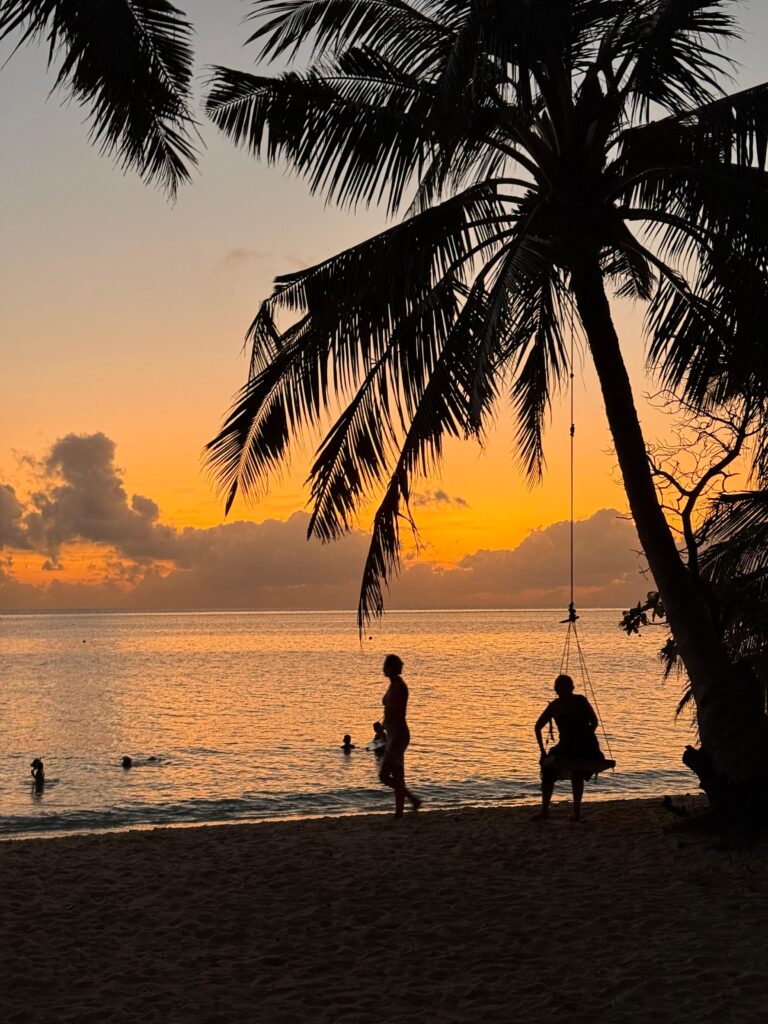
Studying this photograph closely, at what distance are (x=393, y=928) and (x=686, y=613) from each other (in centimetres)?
413

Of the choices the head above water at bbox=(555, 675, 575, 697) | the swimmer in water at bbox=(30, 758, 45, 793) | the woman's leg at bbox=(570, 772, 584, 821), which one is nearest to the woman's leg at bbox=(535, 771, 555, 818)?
the woman's leg at bbox=(570, 772, 584, 821)

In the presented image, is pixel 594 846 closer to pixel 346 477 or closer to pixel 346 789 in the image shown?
pixel 346 477

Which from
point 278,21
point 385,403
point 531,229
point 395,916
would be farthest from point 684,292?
point 395,916

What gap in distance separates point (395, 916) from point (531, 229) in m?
5.94

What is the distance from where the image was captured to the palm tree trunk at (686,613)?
911 cm

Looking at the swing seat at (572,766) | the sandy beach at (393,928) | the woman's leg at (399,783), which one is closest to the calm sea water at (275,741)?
the woman's leg at (399,783)

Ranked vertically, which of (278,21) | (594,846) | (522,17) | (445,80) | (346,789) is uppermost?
(278,21)

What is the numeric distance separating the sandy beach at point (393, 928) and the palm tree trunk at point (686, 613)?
747 mm

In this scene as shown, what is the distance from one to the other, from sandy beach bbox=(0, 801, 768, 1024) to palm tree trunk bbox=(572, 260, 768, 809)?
75 cm

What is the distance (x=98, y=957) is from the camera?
22.2 ft

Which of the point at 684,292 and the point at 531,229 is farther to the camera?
the point at 684,292

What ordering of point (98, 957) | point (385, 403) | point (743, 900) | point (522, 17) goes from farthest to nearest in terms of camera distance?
point (385, 403), point (522, 17), point (743, 900), point (98, 957)

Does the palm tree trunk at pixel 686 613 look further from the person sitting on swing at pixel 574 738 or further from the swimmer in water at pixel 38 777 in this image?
the swimmer in water at pixel 38 777

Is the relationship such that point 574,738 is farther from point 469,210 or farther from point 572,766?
point 469,210
